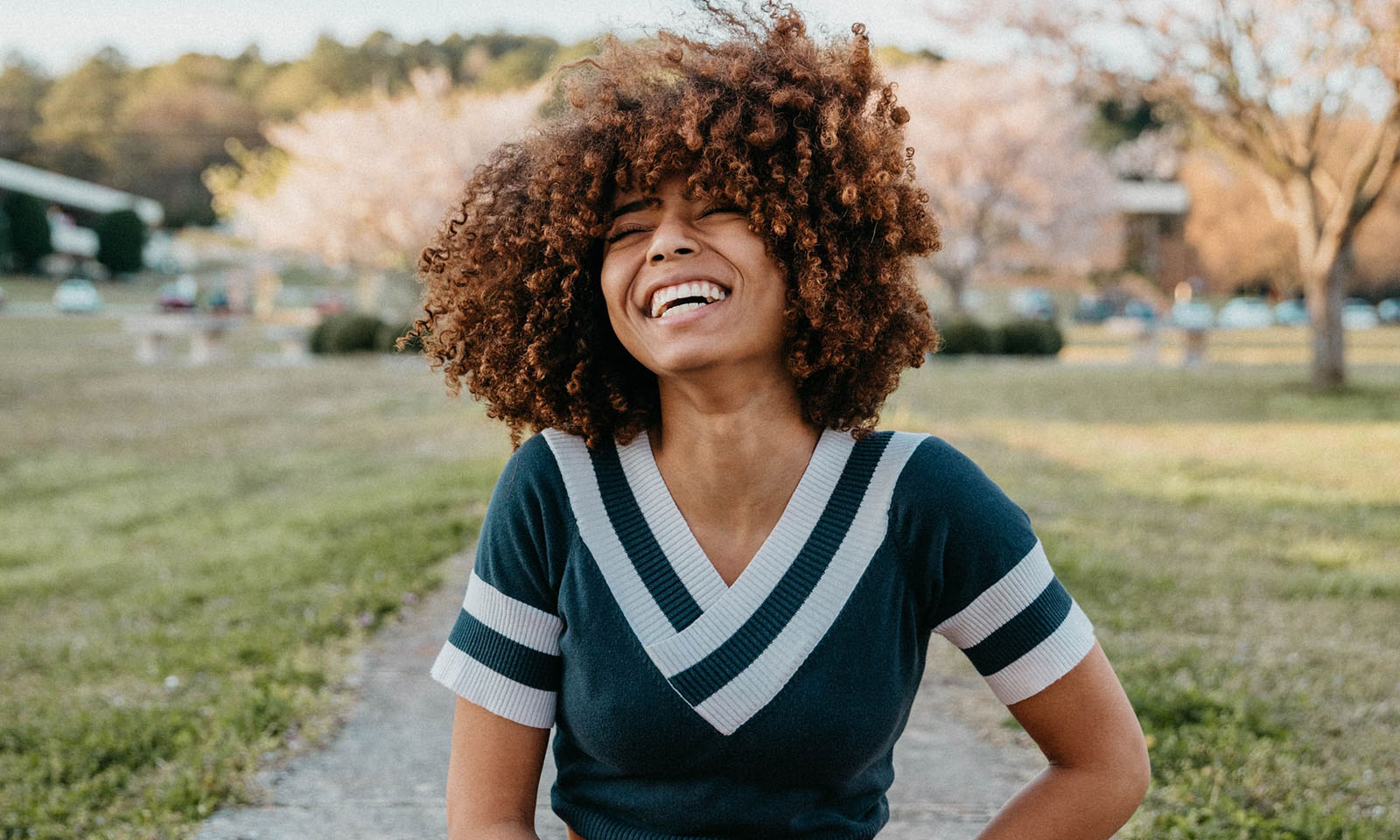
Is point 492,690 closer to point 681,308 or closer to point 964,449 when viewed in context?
point 681,308

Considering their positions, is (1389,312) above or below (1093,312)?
below

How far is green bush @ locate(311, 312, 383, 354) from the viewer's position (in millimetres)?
22281

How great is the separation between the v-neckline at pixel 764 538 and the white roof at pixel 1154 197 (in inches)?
2226

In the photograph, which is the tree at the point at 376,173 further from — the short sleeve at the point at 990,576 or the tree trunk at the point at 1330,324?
the short sleeve at the point at 990,576

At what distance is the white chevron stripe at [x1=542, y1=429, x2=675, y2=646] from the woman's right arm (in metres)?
0.25

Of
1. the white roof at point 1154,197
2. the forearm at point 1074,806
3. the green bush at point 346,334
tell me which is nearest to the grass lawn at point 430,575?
the forearm at point 1074,806

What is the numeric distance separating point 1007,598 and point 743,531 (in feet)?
1.24

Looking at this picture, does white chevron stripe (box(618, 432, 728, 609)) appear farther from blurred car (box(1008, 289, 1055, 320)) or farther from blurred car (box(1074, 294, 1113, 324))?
blurred car (box(1074, 294, 1113, 324))

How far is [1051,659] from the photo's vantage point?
1612 millimetres

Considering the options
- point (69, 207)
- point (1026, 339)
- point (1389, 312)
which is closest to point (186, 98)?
point (69, 207)

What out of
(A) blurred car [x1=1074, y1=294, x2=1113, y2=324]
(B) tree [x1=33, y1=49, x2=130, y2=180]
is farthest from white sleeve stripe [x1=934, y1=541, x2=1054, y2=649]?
(B) tree [x1=33, y1=49, x2=130, y2=180]

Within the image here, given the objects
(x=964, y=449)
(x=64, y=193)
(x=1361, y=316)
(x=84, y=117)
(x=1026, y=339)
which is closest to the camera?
(x=964, y=449)

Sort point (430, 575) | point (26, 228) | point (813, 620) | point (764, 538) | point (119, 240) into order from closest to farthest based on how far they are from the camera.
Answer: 1. point (813, 620)
2. point (764, 538)
3. point (430, 575)
4. point (26, 228)
5. point (119, 240)

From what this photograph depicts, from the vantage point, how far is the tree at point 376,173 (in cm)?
2830
